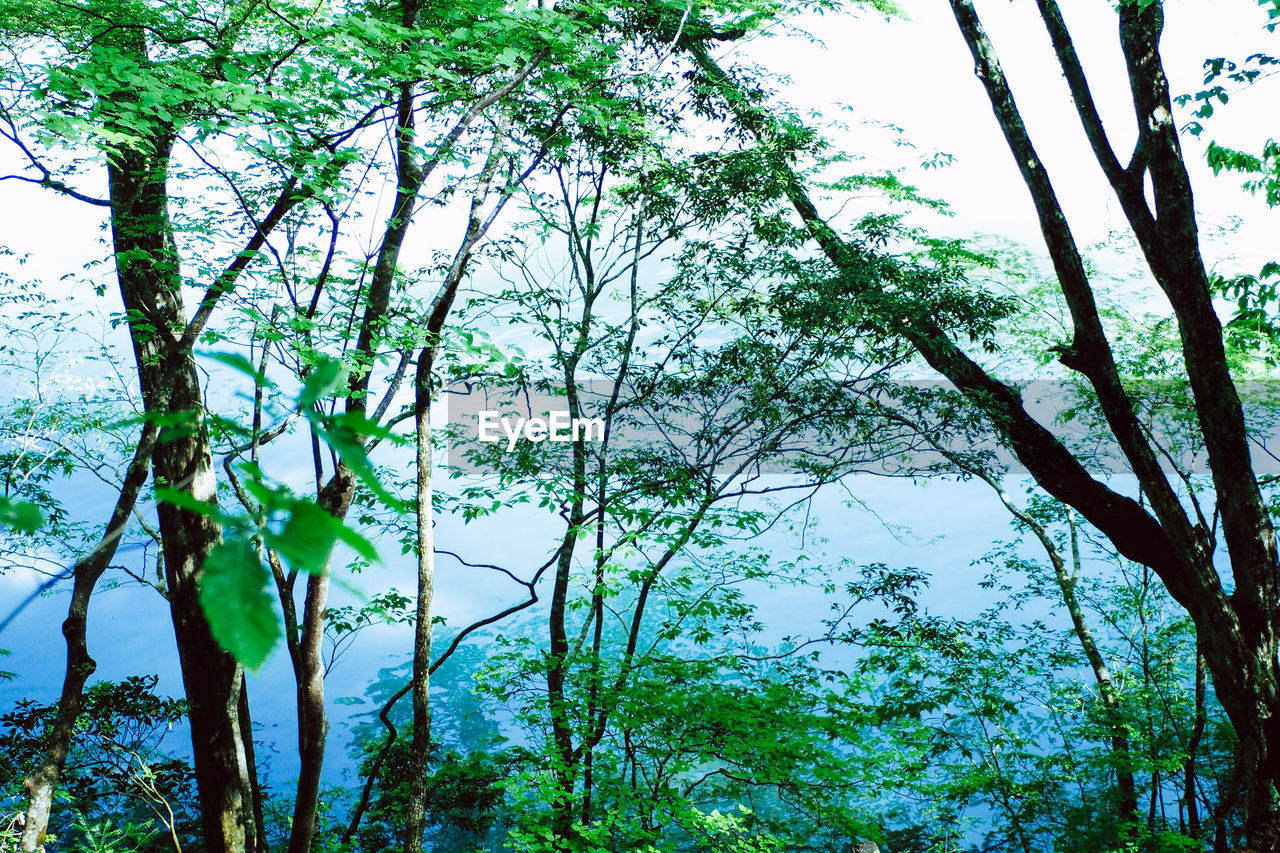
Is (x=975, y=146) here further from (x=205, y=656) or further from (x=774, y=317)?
(x=205, y=656)

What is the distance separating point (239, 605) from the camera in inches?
15.9

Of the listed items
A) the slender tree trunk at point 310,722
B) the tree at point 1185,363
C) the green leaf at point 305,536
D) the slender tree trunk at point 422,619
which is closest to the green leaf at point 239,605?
the green leaf at point 305,536

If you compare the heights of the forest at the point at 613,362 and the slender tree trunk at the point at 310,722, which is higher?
the forest at the point at 613,362

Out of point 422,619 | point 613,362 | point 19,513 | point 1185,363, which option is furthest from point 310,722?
point 1185,363

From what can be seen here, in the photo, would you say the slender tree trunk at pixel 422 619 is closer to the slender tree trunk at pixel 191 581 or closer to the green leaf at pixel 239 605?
the slender tree trunk at pixel 191 581

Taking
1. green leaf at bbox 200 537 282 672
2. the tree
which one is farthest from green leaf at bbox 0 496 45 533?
the tree

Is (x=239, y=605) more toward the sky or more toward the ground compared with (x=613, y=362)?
more toward the ground

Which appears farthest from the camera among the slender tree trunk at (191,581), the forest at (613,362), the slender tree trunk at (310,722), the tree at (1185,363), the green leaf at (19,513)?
the slender tree trunk at (191,581)

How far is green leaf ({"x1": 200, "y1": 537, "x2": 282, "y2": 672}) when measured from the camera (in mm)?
391

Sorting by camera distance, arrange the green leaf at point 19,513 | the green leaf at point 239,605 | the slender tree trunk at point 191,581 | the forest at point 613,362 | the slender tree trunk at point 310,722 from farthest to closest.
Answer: the slender tree trunk at point 191,581
the slender tree trunk at point 310,722
the forest at point 613,362
the green leaf at point 19,513
the green leaf at point 239,605

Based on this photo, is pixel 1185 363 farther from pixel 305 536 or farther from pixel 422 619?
pixel 305 536

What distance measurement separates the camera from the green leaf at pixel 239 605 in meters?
0.39

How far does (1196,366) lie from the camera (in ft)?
14.2

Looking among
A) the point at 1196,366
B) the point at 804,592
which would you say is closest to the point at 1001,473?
the point at 1196,366
